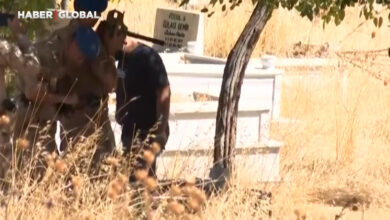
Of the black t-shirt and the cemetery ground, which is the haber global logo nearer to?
the black t-shirt

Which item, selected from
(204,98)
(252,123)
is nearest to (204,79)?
(204,98)

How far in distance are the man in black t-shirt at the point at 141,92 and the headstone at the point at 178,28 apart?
757 centimetres

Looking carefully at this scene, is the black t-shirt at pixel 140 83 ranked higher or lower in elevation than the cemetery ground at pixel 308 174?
higher

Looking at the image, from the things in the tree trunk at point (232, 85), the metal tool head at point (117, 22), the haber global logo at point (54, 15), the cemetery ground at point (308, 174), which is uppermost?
the haber global logo at point (54, 15)

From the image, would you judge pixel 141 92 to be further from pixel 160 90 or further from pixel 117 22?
pixel 117 22

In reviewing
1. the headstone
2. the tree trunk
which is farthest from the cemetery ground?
the headstone

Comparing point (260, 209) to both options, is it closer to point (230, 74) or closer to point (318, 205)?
point (230, 74)

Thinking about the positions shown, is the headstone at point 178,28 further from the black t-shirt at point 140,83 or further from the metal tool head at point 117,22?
the metal tool head at point 117,22

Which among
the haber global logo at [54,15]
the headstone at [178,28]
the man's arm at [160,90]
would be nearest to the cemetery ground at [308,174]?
the man's arm at [160,90]

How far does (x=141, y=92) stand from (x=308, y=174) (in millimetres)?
2673

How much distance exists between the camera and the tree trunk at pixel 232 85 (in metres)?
7.43

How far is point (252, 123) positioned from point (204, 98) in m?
0.98

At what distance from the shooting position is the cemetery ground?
17.6 ft

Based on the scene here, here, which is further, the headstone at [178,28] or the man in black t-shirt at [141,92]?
the headstone at [178,28]
